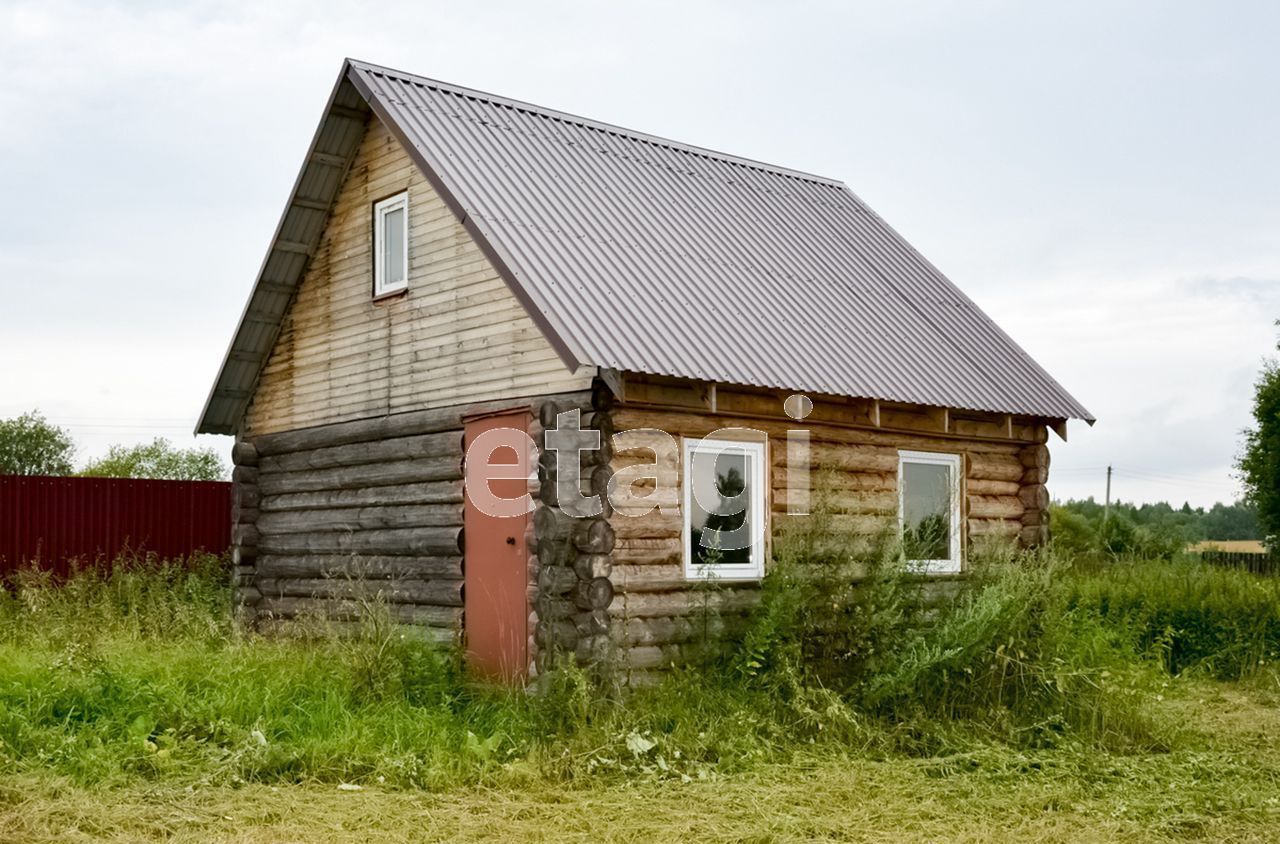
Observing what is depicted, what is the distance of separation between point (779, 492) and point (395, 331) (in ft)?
15.5

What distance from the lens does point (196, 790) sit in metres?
9.19

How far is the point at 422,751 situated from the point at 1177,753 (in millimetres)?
6394

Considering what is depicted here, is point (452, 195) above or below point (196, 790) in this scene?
above

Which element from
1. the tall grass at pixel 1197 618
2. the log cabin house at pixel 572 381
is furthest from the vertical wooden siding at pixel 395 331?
the tall grass at pixel 1197 618

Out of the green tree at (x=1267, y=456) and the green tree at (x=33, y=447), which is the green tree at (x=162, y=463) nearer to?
the green tree at (x=33, y=447)

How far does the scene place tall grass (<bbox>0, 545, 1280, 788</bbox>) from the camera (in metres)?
9.92

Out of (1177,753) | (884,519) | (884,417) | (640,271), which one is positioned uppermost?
(640,271)

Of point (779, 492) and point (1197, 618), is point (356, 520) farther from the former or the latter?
point (1197, 618)

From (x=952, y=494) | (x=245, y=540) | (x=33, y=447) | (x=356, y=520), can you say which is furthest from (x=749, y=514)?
(x=33, y=447)

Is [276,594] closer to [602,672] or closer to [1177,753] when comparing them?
[602,672]

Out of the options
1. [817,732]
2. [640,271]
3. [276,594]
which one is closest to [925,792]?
[817,732]

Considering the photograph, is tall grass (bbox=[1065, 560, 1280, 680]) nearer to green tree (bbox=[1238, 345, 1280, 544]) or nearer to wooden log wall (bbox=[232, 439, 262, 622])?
wooden log wall (bbox=[232, 439, 262, 622])

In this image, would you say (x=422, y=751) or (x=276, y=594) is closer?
(x=422, y=751)

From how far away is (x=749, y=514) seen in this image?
13.4 m
